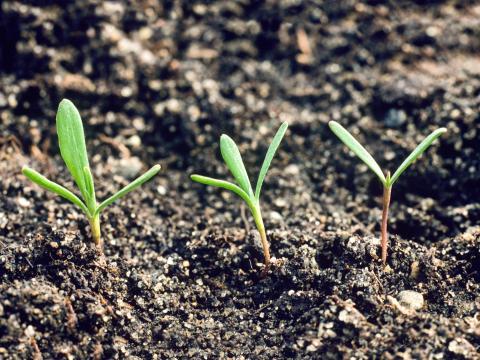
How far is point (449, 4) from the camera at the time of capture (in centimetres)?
237

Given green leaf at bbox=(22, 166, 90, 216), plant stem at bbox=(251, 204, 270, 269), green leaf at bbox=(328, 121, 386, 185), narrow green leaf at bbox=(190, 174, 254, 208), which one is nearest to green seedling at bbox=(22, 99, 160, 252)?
green leaf at bbox=(22, 166, 90, 216)

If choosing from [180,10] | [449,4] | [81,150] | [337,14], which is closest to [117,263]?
[81,150]

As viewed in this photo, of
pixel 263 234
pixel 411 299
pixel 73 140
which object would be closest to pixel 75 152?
pixel 73 140

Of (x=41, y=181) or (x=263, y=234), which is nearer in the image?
(x=41, y=181)

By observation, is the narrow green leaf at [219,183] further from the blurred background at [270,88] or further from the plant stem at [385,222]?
the blurred background at [270,88]

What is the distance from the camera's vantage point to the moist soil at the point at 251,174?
4.36 feet

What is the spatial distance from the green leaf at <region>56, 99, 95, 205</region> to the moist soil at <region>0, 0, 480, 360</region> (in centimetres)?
19

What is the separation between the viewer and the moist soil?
1329mm

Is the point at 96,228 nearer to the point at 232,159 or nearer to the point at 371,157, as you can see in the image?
the point at 232,159

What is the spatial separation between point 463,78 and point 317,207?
0.83m

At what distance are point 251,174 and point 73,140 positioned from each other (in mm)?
712

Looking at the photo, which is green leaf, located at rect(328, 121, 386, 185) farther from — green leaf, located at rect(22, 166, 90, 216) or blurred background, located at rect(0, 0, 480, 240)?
green leaf, located at rect(22, 166, 90, 216)

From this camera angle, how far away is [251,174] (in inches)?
74.7

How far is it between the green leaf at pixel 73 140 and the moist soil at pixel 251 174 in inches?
7.3
